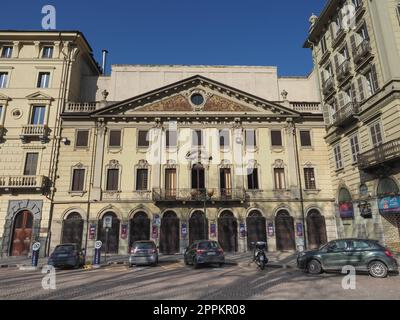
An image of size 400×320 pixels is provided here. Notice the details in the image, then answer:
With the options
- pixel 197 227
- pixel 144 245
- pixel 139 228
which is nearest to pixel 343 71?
pixel 197 227

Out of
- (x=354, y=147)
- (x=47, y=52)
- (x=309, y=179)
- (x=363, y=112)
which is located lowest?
(x=309, y=179)

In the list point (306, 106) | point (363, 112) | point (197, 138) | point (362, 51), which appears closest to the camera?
point (362, 51)

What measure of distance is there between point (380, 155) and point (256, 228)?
35.6 feet

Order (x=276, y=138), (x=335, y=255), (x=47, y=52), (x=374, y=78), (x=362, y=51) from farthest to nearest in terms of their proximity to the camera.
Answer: (x=47, y=52), (x=276, y=138), (x=362, y=51), (x=374, y=78), (x=335, y=255)

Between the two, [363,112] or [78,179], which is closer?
[363,112]

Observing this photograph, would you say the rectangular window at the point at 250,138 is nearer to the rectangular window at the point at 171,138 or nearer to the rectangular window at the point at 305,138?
the rectangular window at the point at 305,138

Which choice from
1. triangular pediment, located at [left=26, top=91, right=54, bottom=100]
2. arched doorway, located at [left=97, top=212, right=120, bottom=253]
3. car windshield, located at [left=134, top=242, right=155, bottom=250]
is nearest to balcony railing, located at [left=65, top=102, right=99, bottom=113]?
triangular pediment, located at [left=26, top=91, right=54, bottom=100]

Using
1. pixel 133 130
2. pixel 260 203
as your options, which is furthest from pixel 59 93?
pixel 260 203

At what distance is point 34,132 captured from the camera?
24047mm

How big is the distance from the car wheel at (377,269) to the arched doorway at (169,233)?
1495 centimetres

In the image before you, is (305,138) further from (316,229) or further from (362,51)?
(362,51)

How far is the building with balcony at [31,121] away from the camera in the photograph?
2269cm

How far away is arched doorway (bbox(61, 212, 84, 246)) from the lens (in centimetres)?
2277

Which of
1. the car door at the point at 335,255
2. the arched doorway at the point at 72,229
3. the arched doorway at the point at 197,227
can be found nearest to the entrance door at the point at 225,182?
the arched doorway at the point at 197,227
